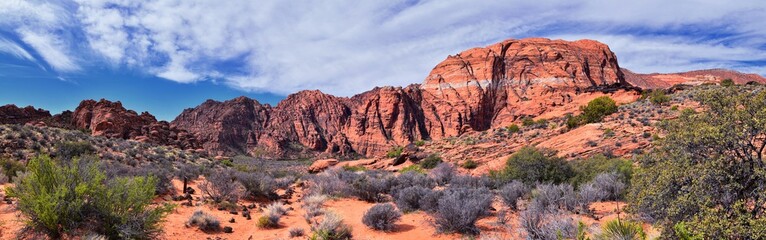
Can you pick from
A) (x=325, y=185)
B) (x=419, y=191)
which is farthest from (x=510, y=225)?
(x=325, y=185)

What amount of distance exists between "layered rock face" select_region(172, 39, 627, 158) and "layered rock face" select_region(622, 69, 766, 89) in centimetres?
3623

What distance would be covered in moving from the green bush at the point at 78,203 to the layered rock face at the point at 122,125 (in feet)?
126

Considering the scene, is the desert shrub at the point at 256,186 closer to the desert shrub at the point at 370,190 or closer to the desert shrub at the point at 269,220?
the desert shrub at the point at 370,190

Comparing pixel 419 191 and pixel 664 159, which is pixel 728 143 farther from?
pixel 419 191

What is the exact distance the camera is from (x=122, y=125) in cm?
4328

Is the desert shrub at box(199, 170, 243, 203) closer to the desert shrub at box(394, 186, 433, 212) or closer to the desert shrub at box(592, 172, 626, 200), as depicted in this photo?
the desert shrub at box(394, 186, 433, 212)

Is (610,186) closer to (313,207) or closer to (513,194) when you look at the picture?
(513,194)

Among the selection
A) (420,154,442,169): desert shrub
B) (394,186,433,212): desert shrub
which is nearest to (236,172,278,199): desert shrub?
(394,186,433,212): desert shrub

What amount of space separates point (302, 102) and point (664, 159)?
127 m

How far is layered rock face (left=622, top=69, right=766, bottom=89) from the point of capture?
361 feet

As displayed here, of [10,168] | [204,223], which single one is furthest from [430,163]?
[10,168]

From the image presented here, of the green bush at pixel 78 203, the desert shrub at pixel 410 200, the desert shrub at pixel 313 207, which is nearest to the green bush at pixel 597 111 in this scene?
the desert shrub at pixel 410 200

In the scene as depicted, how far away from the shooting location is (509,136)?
3691 cm

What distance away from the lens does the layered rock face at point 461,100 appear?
77688 millimetres
